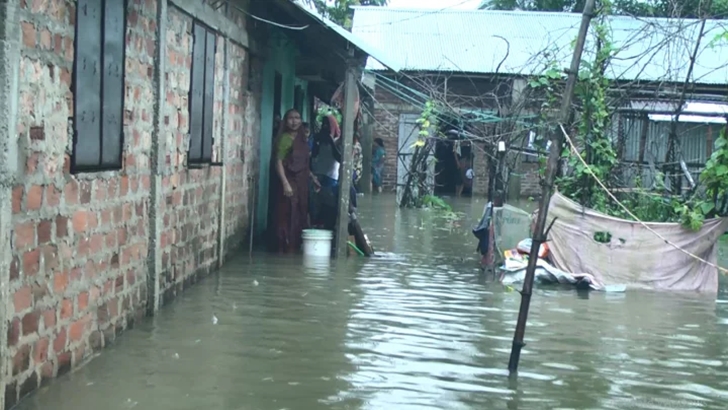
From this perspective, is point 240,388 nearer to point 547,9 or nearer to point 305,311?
point 305,311

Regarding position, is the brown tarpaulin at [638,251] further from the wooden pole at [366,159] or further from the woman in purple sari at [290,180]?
the wooden pole at [366,159]

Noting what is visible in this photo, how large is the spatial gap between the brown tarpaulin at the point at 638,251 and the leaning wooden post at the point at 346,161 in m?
2.77

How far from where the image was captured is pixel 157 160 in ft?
23.2

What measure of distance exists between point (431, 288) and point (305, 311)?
2004mm

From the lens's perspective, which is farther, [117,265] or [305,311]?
[305,311]

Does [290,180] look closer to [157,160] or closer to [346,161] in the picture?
[346,161]

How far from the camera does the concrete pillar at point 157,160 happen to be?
7035 millimetres

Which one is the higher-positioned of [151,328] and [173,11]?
[173,11]

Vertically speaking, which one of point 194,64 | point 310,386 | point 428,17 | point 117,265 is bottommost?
point 310,386

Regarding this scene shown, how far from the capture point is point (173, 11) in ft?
24.9

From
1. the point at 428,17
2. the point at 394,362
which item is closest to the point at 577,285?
the point at 394,362

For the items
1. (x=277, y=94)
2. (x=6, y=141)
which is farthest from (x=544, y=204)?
(x=277, y=94)

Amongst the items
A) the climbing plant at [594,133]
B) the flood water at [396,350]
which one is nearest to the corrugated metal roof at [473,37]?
the climbing plant at [594,133]

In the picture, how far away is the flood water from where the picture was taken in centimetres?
535
